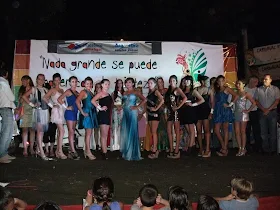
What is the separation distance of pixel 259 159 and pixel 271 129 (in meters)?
1.12

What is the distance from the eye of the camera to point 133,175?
580 cm

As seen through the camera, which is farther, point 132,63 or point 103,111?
point 132,63

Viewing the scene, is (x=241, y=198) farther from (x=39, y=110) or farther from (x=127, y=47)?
(x=127, y=47)

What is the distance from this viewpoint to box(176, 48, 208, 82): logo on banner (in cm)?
970

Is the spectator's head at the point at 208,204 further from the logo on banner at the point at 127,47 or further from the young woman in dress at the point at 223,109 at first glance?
the logo on banner at the point at 127,47

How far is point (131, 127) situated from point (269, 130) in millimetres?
2905

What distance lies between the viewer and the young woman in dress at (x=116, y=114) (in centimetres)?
796

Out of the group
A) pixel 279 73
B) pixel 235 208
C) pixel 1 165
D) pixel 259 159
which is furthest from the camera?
pixel 279 73

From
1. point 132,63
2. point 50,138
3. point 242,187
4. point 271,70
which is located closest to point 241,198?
point 242,187

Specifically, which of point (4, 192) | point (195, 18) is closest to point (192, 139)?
point (4, 192)

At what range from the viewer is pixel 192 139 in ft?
25.4

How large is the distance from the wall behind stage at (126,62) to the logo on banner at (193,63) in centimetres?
2

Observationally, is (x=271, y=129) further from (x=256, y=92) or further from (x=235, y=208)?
(x=235, y=208)

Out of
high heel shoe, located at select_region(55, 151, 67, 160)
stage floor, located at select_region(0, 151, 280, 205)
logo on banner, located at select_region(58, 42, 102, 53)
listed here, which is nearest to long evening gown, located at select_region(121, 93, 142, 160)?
stage floor, located at select_region(0, 151, 280, 205)
